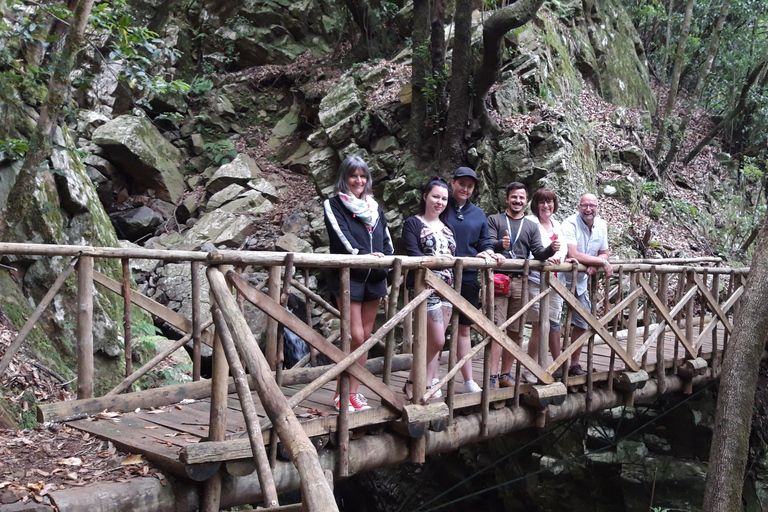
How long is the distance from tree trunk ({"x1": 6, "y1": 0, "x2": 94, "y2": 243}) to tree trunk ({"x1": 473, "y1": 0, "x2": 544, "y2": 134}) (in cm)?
666

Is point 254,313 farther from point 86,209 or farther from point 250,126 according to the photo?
point 250,126

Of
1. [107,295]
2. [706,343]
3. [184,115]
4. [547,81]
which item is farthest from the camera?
[184,115]

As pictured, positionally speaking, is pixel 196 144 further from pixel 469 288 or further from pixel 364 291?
pixel 364 291

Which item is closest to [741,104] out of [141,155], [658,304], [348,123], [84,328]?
[348,123]

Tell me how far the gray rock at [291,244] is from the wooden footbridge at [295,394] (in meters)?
7.24

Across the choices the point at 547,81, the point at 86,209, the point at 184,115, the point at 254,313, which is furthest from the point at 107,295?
the point at 184,115

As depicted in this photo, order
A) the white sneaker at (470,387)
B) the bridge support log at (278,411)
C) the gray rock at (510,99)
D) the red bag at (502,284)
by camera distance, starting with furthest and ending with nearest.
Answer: the gray rock at (510,99)
the red bag at (502,284)
the white sneaker at (470,387)
the bridge support log at (278,411)

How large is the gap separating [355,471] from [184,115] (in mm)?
16214

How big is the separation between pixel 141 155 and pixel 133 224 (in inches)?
79.1

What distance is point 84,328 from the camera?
165 inches

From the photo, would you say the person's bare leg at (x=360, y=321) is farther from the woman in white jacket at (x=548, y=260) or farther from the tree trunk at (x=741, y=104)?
the tree trunk at (x=741, y=104)

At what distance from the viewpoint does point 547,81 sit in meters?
12.8

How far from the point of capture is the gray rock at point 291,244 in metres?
13.0

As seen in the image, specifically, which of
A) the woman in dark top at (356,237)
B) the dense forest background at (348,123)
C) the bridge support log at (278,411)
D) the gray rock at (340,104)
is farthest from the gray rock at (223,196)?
the bridge support log at (278,411)
